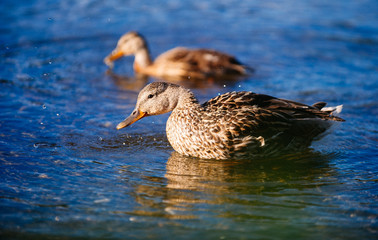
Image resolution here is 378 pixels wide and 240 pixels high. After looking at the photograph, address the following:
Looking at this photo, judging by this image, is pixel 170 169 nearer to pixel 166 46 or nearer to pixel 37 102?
pixel 37 102

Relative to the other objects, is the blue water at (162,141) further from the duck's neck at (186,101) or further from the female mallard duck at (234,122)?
the duck's neck at (186,101)

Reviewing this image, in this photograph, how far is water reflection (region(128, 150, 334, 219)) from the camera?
16.7ft

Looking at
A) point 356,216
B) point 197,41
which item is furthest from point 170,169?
point 197,41

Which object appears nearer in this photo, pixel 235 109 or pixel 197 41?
pixel 235 109

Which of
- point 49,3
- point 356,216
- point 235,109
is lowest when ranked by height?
point 356,216

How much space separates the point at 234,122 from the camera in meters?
6.27

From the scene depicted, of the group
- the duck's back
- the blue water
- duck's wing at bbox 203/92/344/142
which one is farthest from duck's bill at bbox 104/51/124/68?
duck's wing at bbox 203/92/344/142

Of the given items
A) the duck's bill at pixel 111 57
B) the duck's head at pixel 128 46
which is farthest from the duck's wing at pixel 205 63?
the duck's bill at pixel 111 57

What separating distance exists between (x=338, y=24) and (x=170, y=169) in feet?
29.0

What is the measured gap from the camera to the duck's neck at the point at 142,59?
11.3m

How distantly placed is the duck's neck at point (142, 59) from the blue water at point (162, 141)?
43cm

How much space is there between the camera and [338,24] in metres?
13.5

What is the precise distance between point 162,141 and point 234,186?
1702 mm

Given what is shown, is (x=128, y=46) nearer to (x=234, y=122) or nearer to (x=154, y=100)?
(x=154, y=100)
